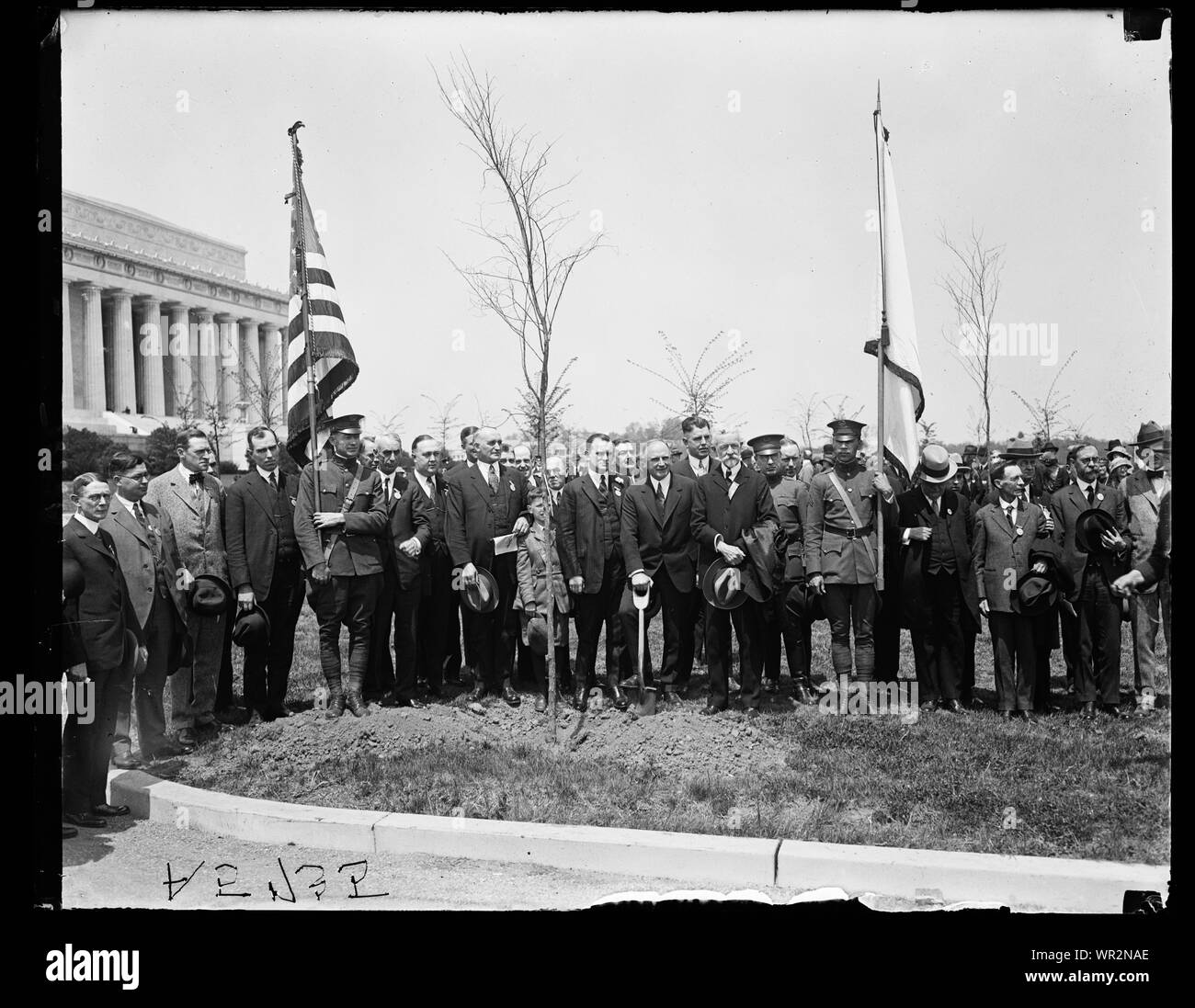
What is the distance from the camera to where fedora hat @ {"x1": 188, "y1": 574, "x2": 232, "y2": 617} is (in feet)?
24.8

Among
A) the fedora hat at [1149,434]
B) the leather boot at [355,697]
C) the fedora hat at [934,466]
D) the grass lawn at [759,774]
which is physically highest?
the fedora hat at [1149,434]

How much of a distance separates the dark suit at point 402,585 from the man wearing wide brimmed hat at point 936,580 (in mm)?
3901

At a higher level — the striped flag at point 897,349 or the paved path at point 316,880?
the striped flag at point 897,349

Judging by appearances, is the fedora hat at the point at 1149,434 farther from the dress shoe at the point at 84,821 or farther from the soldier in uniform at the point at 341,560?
the dress shoe at the point at 84,821

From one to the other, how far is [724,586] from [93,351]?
32.5m

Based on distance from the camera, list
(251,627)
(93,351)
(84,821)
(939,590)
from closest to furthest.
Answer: (84,821) < (251,627) < (939,590) < (93,351)

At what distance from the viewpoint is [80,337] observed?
36.4 meters

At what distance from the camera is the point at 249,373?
103 feet

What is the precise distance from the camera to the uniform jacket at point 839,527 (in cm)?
790

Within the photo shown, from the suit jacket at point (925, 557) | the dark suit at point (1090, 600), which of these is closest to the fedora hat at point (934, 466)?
the suit jacket at point (925, 557)

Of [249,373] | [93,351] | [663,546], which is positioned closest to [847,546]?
[663,546]

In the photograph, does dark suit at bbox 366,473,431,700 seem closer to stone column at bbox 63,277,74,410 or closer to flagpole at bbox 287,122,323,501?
flagpole at bbox 287,122,323,501

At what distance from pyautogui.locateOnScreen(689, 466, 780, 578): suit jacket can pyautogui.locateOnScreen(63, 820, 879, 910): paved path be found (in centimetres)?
334

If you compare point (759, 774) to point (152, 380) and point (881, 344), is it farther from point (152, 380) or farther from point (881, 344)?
point (152, 380)
